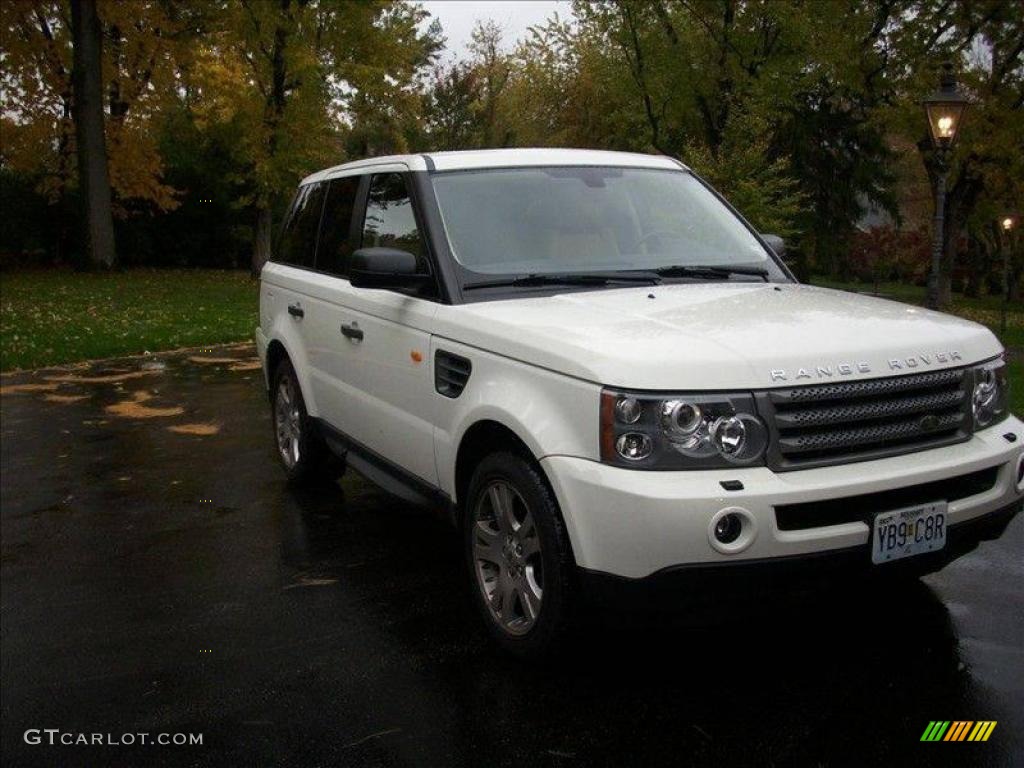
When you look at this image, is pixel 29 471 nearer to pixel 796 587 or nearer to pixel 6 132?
pixel 796 587

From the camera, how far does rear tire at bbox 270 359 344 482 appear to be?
630 centimetres

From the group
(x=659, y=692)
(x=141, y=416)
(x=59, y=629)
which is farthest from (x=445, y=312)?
(x=141, y=416)

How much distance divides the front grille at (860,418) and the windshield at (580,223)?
1461 millimetres

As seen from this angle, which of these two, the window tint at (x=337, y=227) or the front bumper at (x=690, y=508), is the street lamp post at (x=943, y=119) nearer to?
the window tint at (x=337, y=227)

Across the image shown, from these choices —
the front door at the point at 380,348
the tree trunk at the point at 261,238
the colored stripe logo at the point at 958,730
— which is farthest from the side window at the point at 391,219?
the tree trunk at the point at 261,238

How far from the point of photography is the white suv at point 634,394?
10.7ft

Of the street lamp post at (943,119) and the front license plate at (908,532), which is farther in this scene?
the street lamp post at (943,119)

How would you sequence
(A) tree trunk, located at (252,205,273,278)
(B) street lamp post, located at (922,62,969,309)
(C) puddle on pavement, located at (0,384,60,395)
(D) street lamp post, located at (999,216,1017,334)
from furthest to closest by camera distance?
(A) tree trunk, located at (252,205,273,278)
(D) street lamp post, located at (999,216,1017,334)
(B) street lamp post, located at (922,62,969,309)
(C) puddle on pavement, located at (0,384,60,395)

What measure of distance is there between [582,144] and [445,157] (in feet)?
132

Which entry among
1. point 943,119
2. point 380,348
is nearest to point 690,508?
point 380,348

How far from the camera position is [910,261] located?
2032 inches

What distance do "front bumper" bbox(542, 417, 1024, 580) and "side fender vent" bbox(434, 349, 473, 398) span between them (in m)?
0.74

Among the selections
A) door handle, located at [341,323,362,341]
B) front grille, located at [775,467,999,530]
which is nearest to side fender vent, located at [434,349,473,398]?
door handle, located at [341,323,362,341]

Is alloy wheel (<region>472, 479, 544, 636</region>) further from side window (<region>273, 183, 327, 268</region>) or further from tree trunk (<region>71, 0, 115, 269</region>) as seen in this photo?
tree trunk (<region>71, 0, 115, 269</region>)
